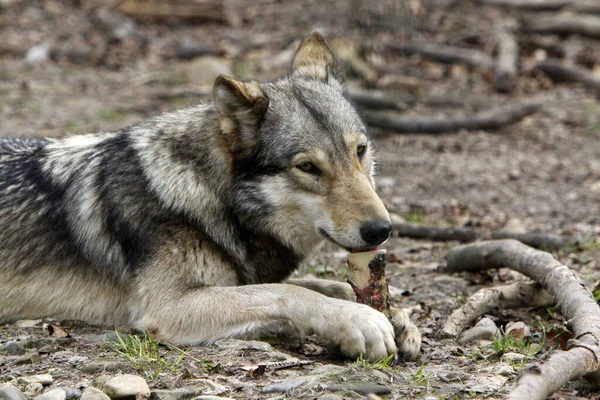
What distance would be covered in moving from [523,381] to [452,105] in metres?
8.66

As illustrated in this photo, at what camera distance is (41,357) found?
3959 mm

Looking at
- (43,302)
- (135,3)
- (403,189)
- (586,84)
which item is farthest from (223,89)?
(135,3)

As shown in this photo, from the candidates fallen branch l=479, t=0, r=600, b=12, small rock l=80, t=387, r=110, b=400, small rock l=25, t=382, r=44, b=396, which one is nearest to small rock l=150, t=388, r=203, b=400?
small rock l=80, t=387, r=110, b=400

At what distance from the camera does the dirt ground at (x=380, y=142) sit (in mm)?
3732

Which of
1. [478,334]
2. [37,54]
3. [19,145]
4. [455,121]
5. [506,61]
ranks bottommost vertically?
[478,334]

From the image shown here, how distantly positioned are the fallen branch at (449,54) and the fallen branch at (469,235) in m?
6.77

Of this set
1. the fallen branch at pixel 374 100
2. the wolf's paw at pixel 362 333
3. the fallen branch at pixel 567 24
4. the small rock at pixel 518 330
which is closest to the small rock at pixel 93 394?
the wolf's paw at pixel 362 333

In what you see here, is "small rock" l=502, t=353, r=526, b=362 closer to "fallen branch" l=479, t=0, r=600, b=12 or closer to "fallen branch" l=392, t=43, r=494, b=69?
"fallen branch" l=392, t=43, r=494, b=69

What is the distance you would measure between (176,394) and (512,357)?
66.2 inches

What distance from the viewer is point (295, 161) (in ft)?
14.0

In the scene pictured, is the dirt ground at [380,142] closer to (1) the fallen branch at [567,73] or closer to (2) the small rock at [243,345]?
(2) the small rock at [243,345]

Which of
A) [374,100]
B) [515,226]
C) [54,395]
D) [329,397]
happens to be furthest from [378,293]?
[374,100]

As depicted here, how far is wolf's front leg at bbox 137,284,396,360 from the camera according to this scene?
12.6ft

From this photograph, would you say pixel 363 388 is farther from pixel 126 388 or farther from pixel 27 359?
pixel 27 359
